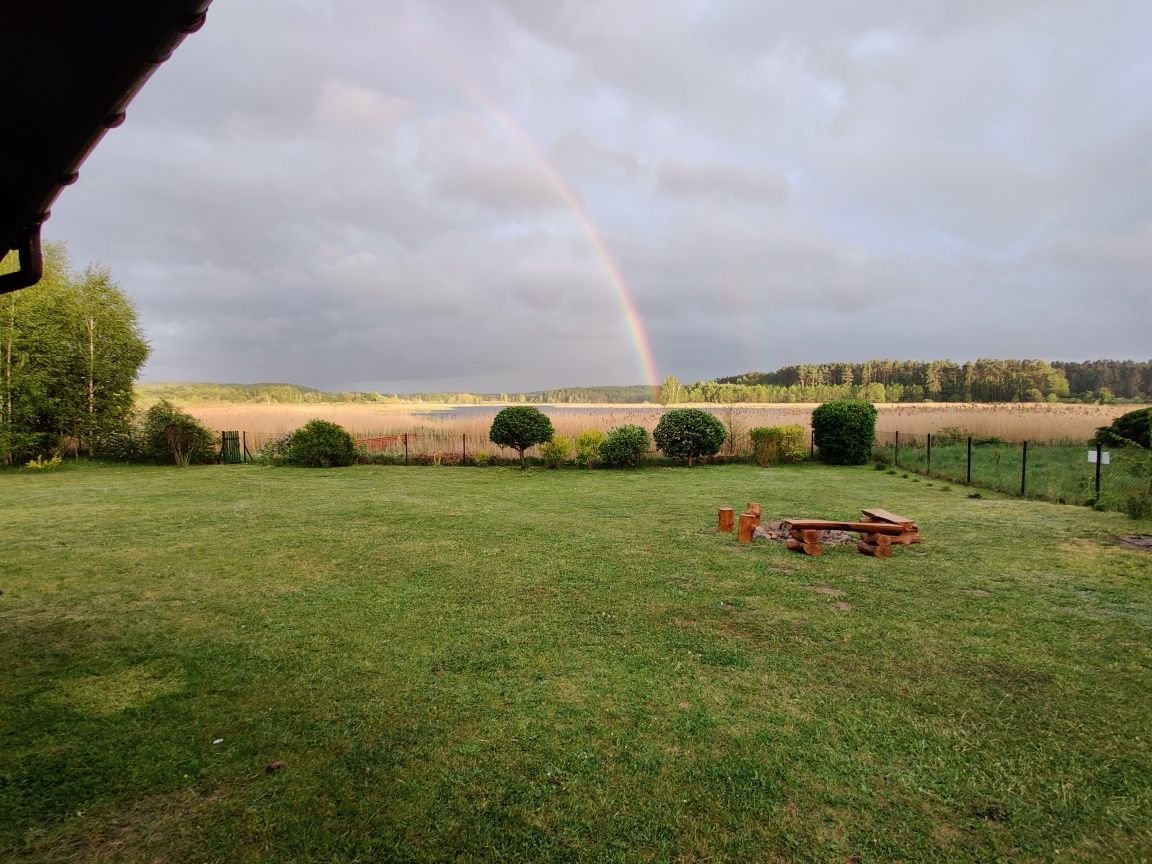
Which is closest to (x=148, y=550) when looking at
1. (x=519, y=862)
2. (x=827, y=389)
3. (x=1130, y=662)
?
(x=519, y=862)

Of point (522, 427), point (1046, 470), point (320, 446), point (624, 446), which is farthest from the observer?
point (320, 446)

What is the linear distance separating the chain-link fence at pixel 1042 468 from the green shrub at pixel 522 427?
29.2 feet

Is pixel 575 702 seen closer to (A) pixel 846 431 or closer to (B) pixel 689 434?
(B) pixel 689 434

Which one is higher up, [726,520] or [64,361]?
[64,361]

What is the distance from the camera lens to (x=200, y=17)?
4.86 ft

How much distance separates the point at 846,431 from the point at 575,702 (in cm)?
1400

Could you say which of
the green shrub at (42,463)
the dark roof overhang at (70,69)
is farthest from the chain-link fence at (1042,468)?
the green shrub at (42,463)

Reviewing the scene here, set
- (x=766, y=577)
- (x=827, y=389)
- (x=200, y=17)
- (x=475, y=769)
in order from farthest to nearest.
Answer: (x=827, y=389), (x=766, y=577), (x=475, y=769), (x=200, y=17)

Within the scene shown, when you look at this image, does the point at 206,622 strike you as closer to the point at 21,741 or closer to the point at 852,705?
the point at 21,741

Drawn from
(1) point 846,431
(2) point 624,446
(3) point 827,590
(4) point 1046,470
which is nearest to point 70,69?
(3) point 827,590

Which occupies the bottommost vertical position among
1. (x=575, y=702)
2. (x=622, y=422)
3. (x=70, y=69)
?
(x=575, y=702)

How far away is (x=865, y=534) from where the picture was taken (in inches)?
231

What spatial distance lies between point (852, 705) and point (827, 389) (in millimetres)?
55778

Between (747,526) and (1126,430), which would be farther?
(1126,430)
